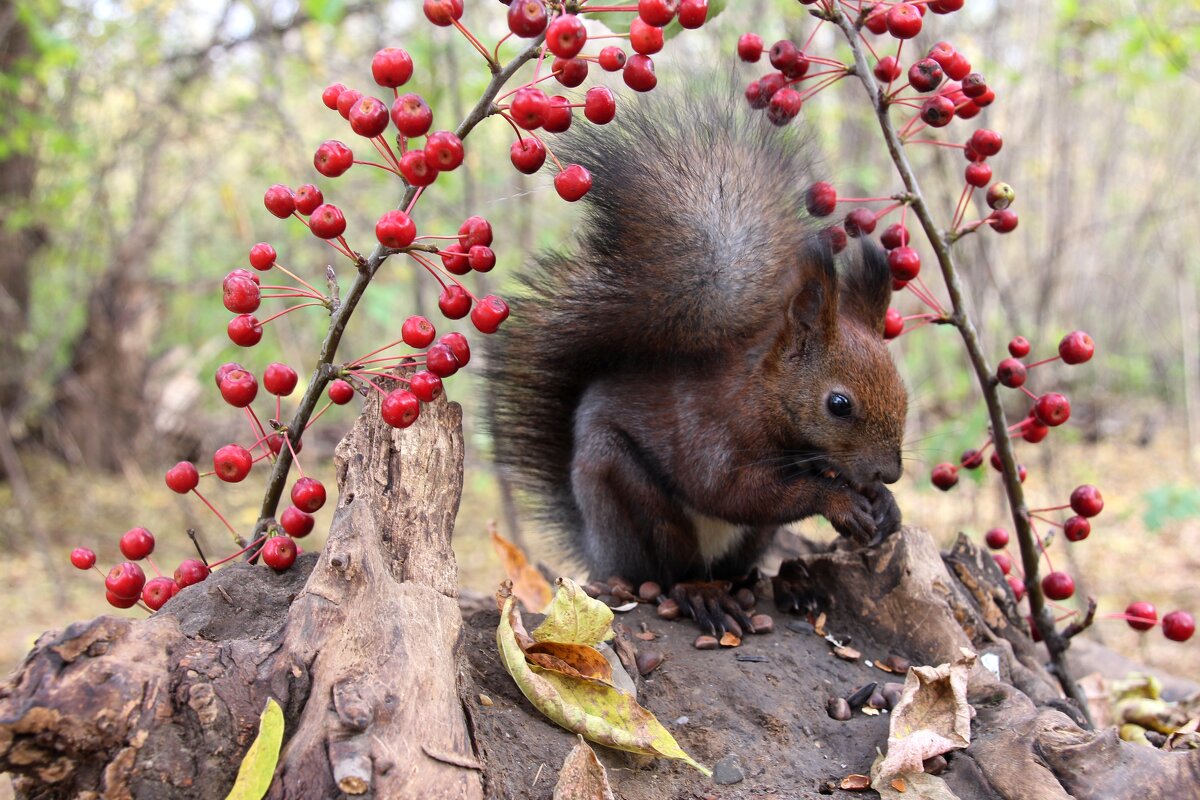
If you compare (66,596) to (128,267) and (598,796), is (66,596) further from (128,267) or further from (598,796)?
(598,796)

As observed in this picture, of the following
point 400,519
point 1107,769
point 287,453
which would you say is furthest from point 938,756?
point 287,453

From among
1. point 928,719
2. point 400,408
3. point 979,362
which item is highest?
point 979,362

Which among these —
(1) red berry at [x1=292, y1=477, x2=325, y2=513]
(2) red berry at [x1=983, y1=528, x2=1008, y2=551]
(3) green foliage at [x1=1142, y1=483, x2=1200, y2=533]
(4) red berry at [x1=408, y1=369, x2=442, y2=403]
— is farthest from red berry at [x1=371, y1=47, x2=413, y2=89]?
(3) green foliage at [x1=1142, y1=483, x2=1200, y2=533]

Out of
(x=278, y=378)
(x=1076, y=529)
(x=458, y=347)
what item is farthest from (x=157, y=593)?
(x=1076, y=529)

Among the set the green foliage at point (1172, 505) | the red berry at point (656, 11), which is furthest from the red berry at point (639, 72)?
the green foliage at point (1172, 505)

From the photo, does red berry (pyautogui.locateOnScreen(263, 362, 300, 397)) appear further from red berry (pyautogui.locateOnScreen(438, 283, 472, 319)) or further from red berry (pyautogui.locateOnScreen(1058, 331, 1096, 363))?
red berry (pyautogui.locateOnScreen(1058, 331, 1096, 363))

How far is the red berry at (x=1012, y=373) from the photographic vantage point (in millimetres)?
1971

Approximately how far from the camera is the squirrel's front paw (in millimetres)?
2125

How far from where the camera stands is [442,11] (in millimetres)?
1354

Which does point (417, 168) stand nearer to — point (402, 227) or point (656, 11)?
point (402, 227)

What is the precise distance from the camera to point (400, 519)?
62.1 inches

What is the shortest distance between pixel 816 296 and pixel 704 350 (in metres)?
0.29

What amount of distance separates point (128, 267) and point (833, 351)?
657 cm

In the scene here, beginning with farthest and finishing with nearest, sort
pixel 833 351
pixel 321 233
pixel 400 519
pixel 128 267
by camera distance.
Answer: pixel 128 267 → pixel 833 351 → pixel 400 519 → pixel 321 233
